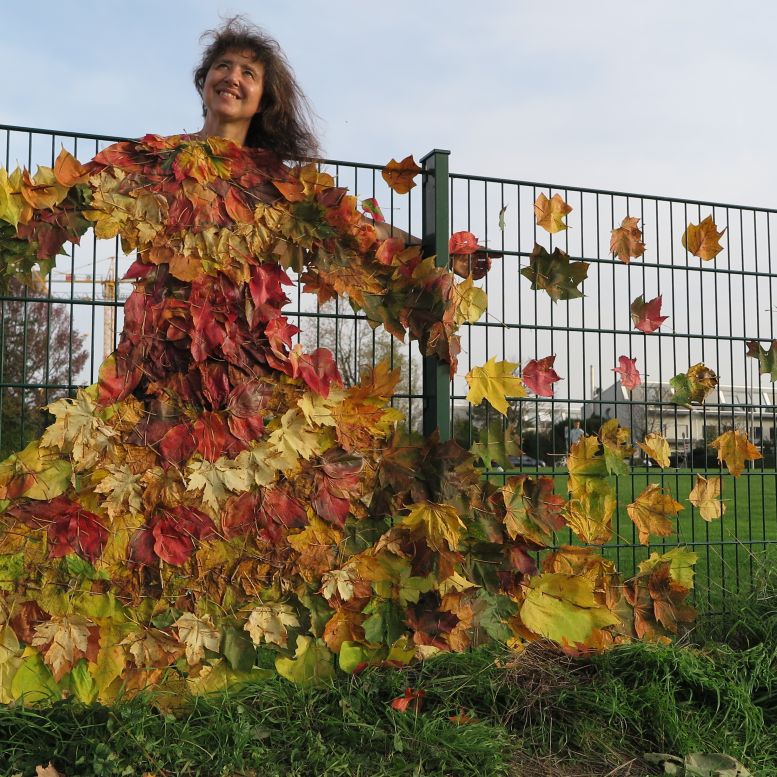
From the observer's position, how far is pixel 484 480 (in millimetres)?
3227

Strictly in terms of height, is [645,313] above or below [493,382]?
above

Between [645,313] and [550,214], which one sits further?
[645,313]

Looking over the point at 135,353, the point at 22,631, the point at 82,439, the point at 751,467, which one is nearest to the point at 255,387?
the point at 135,353

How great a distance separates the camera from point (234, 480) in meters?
2.90

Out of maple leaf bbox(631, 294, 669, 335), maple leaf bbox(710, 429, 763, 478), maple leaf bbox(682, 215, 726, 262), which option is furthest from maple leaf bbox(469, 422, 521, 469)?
maple leaf bbox(682, 215, 726, 262)

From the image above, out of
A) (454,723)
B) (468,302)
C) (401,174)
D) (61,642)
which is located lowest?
(454,723)

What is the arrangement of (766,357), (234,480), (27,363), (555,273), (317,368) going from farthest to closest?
(27,363) → (766,357) → (555,273) → (317,368) → (234,480)

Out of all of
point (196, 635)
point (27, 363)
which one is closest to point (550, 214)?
point (196, 635)

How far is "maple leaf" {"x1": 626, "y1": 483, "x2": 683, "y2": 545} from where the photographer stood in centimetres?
347

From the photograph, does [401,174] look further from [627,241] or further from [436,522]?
[436,522]

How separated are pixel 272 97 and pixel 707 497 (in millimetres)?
2682

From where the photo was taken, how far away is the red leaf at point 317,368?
2.99 meters

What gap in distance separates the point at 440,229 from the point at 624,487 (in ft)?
4.94

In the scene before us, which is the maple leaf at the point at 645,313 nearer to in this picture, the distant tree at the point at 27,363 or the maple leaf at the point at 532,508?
the maple leaf at the point at 532,508
